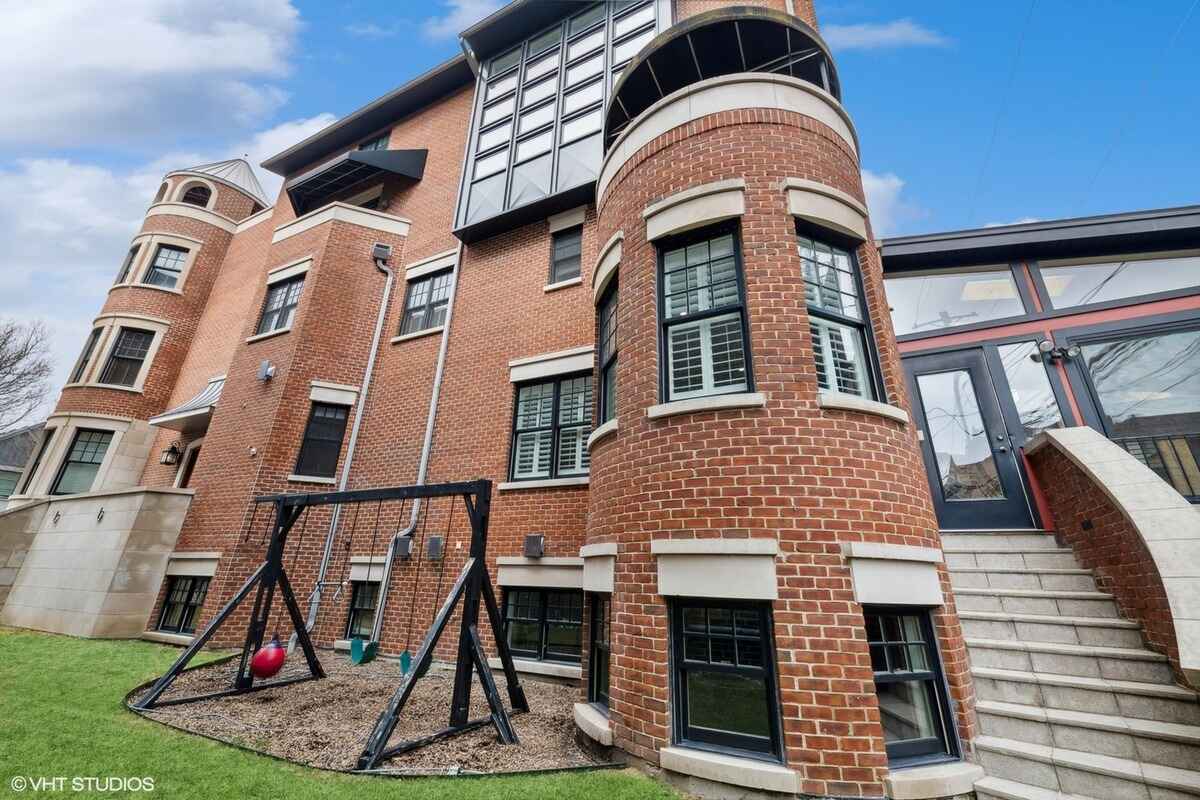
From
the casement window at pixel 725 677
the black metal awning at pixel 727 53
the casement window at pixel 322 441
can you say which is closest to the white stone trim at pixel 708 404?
the casement window at pixel 725 677

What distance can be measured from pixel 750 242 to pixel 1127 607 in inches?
197

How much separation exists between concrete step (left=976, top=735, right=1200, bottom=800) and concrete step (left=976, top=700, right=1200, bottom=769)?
56 millimetres

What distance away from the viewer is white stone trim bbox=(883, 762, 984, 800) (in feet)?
11.1

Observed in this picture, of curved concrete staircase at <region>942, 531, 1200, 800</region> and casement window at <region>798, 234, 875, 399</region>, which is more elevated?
casement window at <region>798, 234, 875, 399</region>

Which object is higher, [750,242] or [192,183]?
[192,183]

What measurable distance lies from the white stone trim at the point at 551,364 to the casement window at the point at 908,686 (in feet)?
18.5

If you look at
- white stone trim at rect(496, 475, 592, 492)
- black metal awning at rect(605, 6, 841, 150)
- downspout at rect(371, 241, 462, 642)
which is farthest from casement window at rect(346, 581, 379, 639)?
black metal awning at rect(605, 6, 841, 150)

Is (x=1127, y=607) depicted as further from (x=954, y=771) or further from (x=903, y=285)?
(x=903, y=285)

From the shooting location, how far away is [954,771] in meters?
3.55

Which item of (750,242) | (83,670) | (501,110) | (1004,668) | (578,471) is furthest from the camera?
(501,110)

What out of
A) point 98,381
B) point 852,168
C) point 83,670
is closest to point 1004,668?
point 852,168

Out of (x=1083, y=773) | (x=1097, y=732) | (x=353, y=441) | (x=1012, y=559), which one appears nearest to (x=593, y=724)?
(x=1083, y=773)

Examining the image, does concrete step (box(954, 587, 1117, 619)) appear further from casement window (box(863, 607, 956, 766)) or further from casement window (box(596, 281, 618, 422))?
casement window (box(596, 281, 618, 422))

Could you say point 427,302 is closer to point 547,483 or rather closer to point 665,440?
point 547,483
